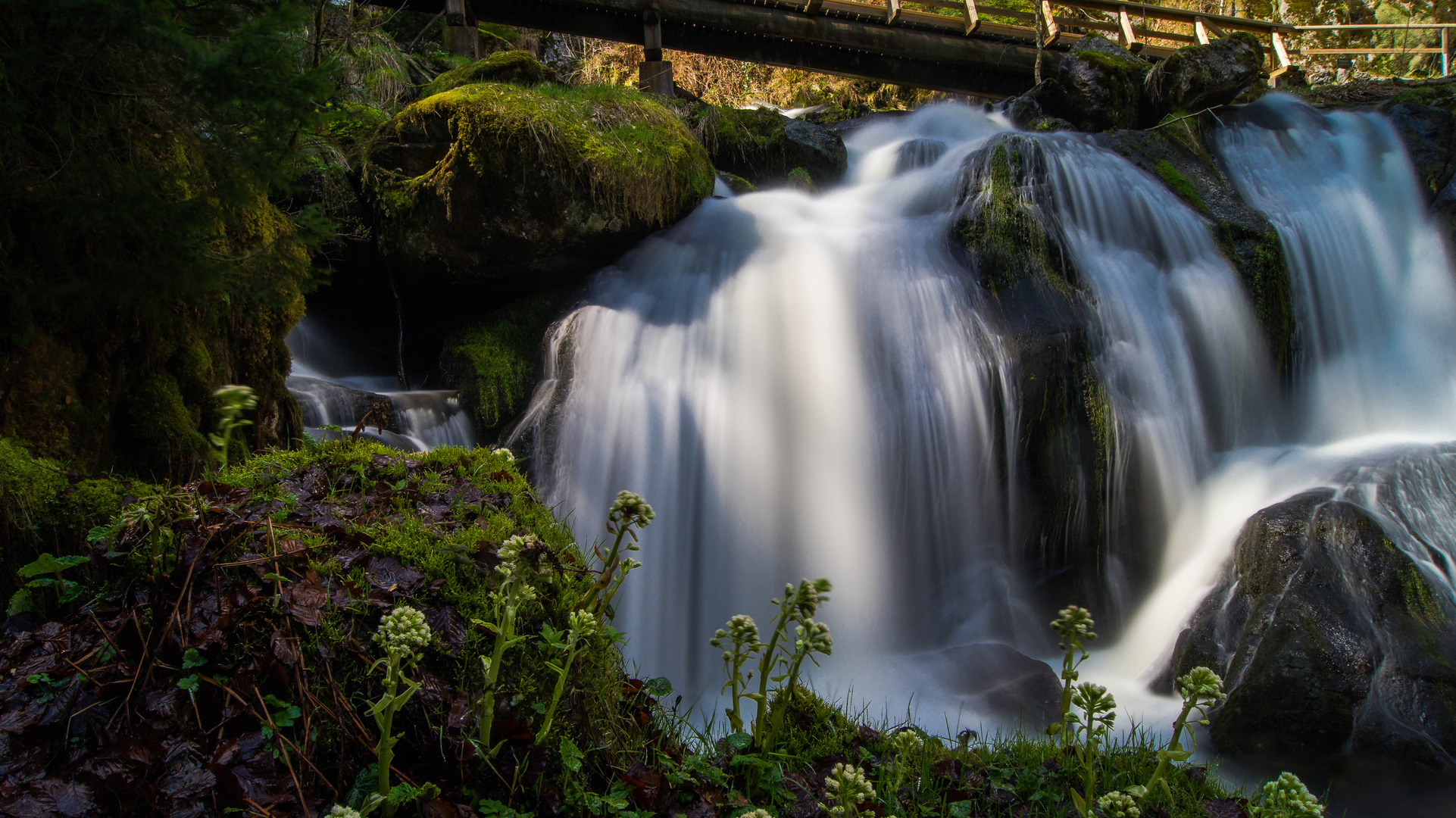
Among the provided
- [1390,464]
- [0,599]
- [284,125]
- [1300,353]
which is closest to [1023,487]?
[1390,464]

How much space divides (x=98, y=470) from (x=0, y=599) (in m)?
0.95

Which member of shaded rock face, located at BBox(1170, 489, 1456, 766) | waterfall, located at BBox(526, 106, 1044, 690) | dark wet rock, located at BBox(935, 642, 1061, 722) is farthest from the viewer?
waterfall, located at BBox(526, 106, 1044, 690)

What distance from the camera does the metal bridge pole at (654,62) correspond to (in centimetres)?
1195

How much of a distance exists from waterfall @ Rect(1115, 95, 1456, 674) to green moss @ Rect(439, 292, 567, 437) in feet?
17.8

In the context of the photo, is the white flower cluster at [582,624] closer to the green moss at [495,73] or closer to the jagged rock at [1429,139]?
the green moss at [495,73]

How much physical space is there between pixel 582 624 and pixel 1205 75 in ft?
38.8

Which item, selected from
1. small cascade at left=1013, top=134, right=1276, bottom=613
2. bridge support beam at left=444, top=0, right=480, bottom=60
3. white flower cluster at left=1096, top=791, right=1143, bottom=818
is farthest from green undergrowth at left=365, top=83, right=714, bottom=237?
white flower cluster at left=1096, top=791, right=1143, bottom=818

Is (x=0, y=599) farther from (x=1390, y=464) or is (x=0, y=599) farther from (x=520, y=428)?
(x=1390, y=464)

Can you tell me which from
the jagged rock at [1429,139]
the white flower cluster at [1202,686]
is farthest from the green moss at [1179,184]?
the white flower cluster at [1202,686]

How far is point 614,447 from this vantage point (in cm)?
599

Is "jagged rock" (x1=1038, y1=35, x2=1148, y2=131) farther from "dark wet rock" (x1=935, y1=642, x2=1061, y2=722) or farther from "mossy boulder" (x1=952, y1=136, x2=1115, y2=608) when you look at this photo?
"dark wet rock" (x1=935, y1=642, x2=1061, y2=722)

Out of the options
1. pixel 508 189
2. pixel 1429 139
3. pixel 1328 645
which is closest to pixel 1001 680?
pixel 1328 645

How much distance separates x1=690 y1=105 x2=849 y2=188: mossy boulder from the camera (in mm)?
10039

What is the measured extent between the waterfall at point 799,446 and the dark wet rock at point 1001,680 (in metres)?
0.59
